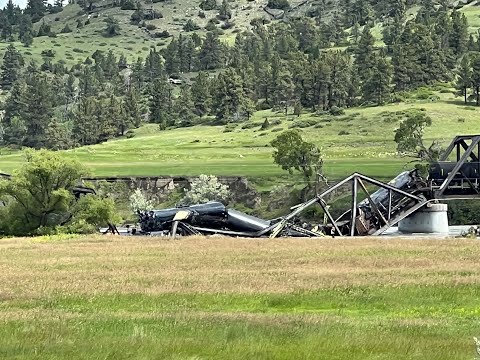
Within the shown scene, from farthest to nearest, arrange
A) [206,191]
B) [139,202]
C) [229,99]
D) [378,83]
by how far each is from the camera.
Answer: [229,99]
[378,83]
[139,202]
[206,191]

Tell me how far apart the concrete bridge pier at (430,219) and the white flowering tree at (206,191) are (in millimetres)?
32805

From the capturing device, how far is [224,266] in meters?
35.6

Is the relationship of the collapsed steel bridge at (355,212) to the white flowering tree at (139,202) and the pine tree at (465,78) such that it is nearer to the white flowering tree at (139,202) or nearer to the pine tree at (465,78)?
the white flowering tree at (139,202)

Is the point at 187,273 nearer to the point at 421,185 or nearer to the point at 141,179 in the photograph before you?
the point at 421,185

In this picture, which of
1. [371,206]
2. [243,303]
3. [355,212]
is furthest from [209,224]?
[243,303]

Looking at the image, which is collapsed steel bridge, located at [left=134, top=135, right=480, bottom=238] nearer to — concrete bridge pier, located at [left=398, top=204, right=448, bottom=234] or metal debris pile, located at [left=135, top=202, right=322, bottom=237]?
metal debris pile, located at [left=135, top=202, right=322, bottom=237]

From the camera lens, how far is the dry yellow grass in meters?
28.3

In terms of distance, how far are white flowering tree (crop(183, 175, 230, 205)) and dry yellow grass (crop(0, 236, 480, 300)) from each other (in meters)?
44.8

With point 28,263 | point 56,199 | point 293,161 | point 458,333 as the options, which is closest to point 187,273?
point 28,263

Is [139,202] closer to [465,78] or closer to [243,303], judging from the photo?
[243,303]

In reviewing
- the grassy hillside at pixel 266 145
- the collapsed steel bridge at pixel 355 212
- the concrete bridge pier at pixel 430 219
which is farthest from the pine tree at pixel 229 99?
the concrete bridge pier at pixel 430 219

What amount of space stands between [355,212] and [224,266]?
28.3 metres

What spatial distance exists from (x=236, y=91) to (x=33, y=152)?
121235 mm

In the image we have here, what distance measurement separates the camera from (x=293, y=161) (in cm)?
9994
